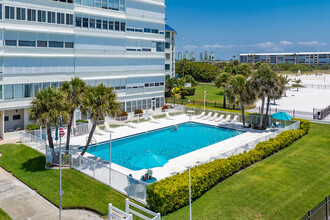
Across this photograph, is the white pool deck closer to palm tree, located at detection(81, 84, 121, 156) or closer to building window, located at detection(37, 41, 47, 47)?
palm tree, located at detection(81, 84, 121, 156)

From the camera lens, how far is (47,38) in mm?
30828

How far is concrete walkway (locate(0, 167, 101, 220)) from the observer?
50.3 feet

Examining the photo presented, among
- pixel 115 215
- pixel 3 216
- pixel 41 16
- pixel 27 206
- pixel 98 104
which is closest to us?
pixel 115 215

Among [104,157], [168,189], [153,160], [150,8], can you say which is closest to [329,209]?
[168,189]

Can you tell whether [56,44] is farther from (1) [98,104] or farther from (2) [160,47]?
(2) [160,47]

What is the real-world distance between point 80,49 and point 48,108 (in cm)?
1500

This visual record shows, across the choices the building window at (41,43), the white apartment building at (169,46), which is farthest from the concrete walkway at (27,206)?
the white apartment building at (169,46)

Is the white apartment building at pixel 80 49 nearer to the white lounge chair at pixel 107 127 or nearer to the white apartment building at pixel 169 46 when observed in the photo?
the white lounge chair at pixel 107 127

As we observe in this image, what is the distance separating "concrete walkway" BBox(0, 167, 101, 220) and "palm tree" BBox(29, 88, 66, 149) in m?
4.70

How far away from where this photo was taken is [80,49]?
113 ft

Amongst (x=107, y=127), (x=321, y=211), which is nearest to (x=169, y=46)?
(x=107, y=127)

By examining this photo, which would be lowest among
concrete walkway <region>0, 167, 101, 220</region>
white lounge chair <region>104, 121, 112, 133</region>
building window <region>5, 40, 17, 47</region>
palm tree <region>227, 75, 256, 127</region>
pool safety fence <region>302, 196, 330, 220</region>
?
concrete walkway <region>0, 167, 101, 220</region>

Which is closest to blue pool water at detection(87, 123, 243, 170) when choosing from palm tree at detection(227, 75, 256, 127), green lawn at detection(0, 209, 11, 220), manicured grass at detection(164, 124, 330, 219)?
palm tree at detection(227, 75, 256, 127)

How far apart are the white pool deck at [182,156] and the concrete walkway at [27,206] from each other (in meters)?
3.91
